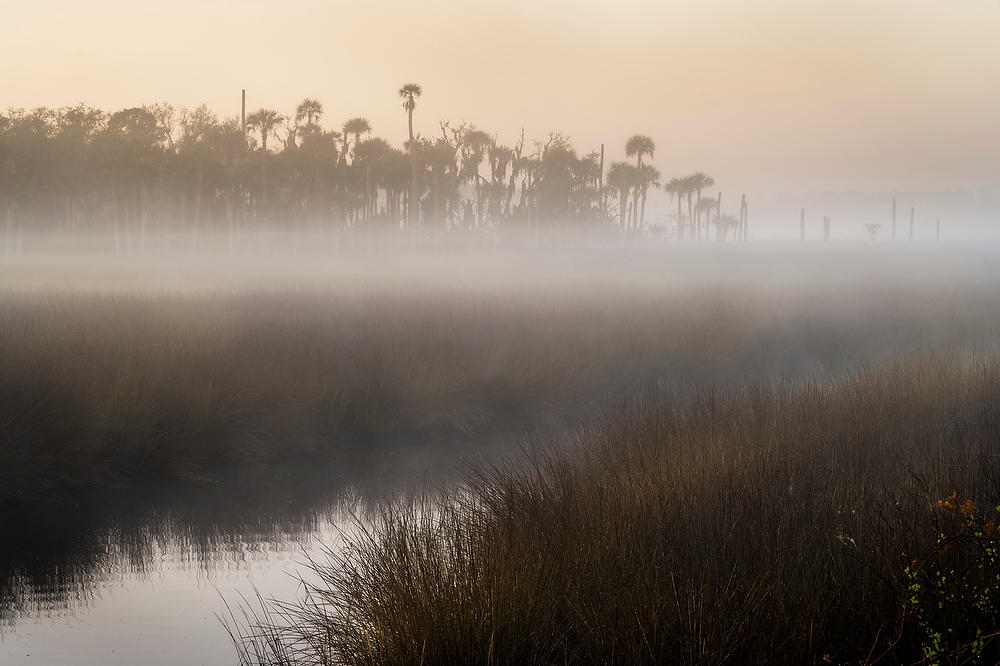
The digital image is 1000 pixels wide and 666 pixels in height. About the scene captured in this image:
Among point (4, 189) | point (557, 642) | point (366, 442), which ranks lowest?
point (366, 442)

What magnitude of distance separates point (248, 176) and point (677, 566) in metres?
54.8

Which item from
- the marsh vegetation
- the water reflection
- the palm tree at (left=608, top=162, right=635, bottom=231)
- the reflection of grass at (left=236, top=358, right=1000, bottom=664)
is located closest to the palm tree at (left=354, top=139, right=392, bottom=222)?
the palm tree at (left=608, top=162, right=635, bottom=231)

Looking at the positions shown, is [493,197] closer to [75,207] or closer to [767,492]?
[75,207]

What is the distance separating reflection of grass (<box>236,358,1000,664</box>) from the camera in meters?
3.37

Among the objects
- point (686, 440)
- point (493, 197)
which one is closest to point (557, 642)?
point (686, 440)

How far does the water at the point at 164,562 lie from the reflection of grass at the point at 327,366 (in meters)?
0.63

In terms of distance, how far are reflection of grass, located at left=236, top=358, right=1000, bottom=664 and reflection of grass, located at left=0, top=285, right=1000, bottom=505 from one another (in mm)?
3673

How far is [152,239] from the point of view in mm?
51969

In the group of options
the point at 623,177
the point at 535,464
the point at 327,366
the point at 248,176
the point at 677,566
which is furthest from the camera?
the point at 623,177

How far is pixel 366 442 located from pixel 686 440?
4466 mm

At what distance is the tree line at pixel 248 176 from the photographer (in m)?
50.8

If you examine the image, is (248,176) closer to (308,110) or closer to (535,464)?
(308,110)

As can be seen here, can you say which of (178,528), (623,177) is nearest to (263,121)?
(623,177)

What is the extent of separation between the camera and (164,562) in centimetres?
671
